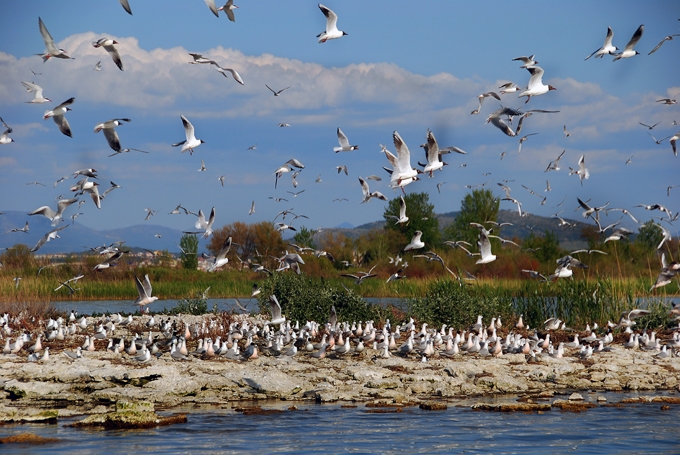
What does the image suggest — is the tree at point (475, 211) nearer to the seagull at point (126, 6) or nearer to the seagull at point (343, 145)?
the seagull at point (343, 145)

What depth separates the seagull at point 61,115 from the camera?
17891mm

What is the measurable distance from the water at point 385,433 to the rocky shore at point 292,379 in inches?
31.8

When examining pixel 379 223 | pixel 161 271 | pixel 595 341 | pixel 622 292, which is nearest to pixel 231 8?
pixel 595 341

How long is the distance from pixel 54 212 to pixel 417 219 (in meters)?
51.0

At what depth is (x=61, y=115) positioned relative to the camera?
18.3 meters

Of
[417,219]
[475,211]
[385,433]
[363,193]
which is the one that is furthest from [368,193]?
[475,211]

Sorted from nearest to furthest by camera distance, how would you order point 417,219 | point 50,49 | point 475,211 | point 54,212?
point 50,49 < point 54,212 < point 417,219 < point 475,211

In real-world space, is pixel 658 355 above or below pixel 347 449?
above

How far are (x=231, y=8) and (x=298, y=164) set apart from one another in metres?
5.86

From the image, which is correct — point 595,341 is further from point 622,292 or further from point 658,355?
point 622,292

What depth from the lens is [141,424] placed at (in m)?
13.3

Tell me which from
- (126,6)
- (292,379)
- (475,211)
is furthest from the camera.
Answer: (475,211)

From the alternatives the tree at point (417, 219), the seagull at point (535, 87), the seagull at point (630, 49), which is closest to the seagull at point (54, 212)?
the seagull at point (535, 87)

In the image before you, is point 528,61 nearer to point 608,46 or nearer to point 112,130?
point 608,46
